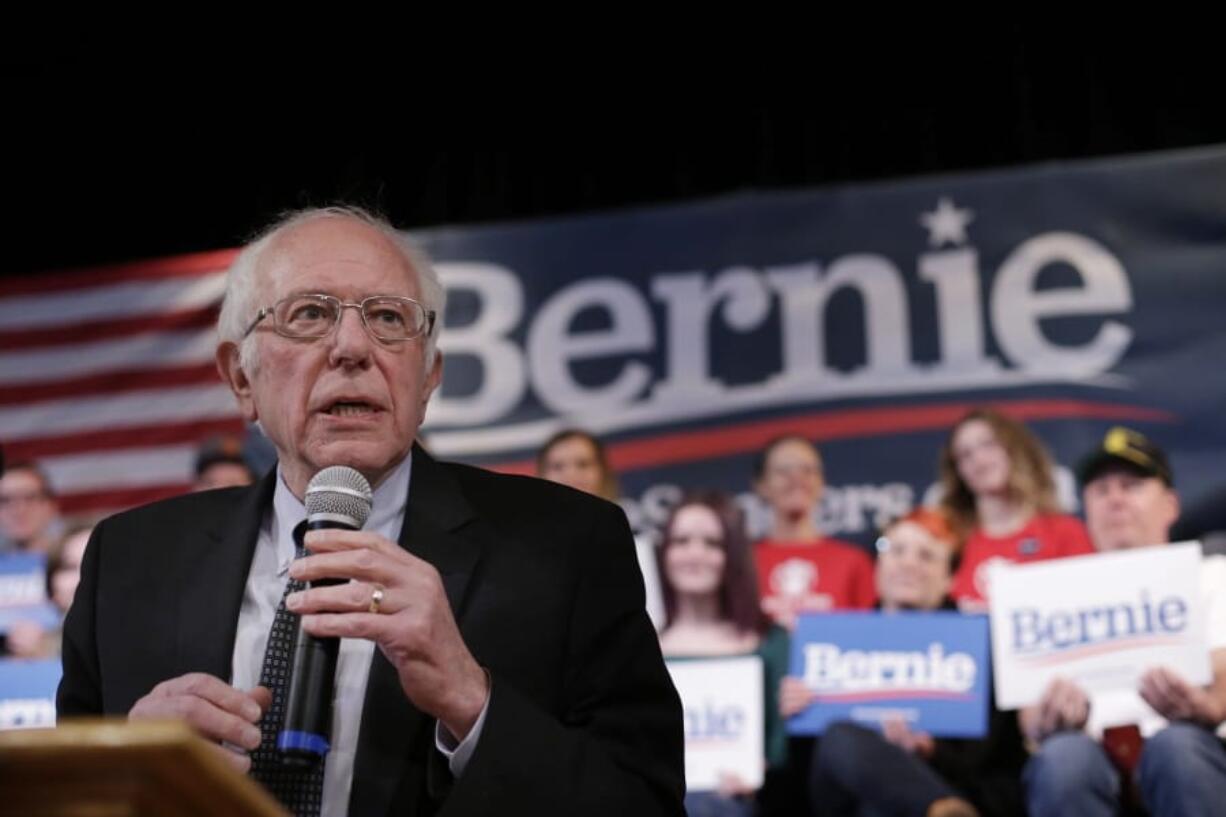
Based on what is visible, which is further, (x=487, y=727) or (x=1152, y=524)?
(x=1152, y=524)

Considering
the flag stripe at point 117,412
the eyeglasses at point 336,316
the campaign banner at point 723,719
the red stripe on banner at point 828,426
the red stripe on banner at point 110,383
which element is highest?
the red stripe on banner at point 110,383

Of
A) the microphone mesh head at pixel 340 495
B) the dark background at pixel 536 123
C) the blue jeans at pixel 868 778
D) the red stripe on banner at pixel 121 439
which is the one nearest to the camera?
the microphone mesh head at pixel 340 495

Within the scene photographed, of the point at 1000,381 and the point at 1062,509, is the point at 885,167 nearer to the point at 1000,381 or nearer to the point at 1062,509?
the point at 1000,381

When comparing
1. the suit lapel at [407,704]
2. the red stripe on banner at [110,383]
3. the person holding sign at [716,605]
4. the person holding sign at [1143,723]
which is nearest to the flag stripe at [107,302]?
the red stripe on banner at [110,383]

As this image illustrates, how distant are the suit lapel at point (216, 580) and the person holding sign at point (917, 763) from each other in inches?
96.3

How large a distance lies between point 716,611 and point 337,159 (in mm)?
1975

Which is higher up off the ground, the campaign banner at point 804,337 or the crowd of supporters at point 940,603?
the campaign banner at point 804,337

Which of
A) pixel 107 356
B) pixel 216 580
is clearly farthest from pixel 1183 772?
pixel 107 356

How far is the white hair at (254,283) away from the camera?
1981 mm

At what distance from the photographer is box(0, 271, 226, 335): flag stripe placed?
5020 millimetres

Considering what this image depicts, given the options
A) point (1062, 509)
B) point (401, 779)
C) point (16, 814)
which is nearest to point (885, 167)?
point (1062, 509)

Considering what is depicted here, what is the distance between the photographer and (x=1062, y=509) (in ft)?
13.7

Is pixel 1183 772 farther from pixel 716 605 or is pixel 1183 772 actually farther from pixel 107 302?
pixel 107 302

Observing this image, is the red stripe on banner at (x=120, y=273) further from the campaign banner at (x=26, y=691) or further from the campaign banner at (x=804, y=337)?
the campaign banner at (x=26, y=691)
